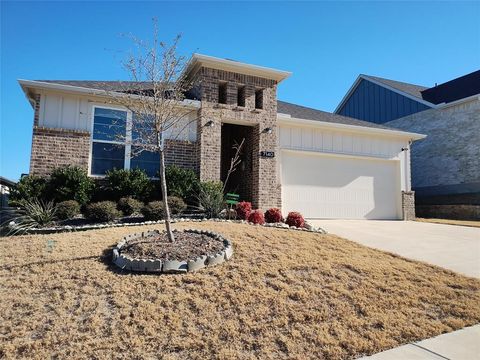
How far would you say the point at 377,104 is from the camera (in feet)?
72.6

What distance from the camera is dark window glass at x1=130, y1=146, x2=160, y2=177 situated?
1066cm

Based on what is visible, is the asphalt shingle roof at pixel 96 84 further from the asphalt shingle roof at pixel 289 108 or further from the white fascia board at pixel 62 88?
the white fascia board at pixel 62 88

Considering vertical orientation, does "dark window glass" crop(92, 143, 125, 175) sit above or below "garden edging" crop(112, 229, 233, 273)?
above

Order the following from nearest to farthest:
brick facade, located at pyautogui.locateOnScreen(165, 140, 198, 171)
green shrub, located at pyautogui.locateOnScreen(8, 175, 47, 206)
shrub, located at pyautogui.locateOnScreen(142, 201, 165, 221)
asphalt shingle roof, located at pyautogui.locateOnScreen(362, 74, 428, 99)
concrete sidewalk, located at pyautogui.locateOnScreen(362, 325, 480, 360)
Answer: concrete sidewalk, located at pyautogui.locateOnScreen(362, 325, 480, 360) < green shrub, located at pyautogui.locateOnScreen(8, 175, 47, 206) < shrub, located at pyautogui.locateOnScreen(142, 201, 165, 221) < brick facade, located at pyautogui.locateOnScreen(165, 140, 198, 171) < asphalt shingle roof, located at pyautogui.locateOnScreen(362, 74, 428, 99)

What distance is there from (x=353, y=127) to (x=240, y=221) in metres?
7.27

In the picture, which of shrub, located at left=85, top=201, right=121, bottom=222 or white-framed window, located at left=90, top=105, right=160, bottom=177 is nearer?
shrub, located at left=85, top=201, right=121, bottom=222

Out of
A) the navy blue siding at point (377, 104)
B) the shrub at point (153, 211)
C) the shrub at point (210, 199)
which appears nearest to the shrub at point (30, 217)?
the shrub at point (153, 211)

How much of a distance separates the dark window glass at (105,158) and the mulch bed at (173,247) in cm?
464

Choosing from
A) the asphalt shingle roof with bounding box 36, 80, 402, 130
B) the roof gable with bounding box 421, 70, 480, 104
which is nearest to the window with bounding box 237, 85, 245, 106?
the asphalt shingle roof with bounding box 36, 80, 402, 130

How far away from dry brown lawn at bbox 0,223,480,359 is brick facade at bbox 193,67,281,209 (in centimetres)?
505

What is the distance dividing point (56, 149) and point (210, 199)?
14.8 feet

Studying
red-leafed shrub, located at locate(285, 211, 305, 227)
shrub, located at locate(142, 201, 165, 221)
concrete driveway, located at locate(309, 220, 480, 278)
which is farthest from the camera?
red-leafed shrub, located at locate(285, 211, 305, 227)

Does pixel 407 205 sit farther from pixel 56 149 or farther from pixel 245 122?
pixel 56 149

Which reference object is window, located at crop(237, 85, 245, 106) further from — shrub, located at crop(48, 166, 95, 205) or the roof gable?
the roof gable
